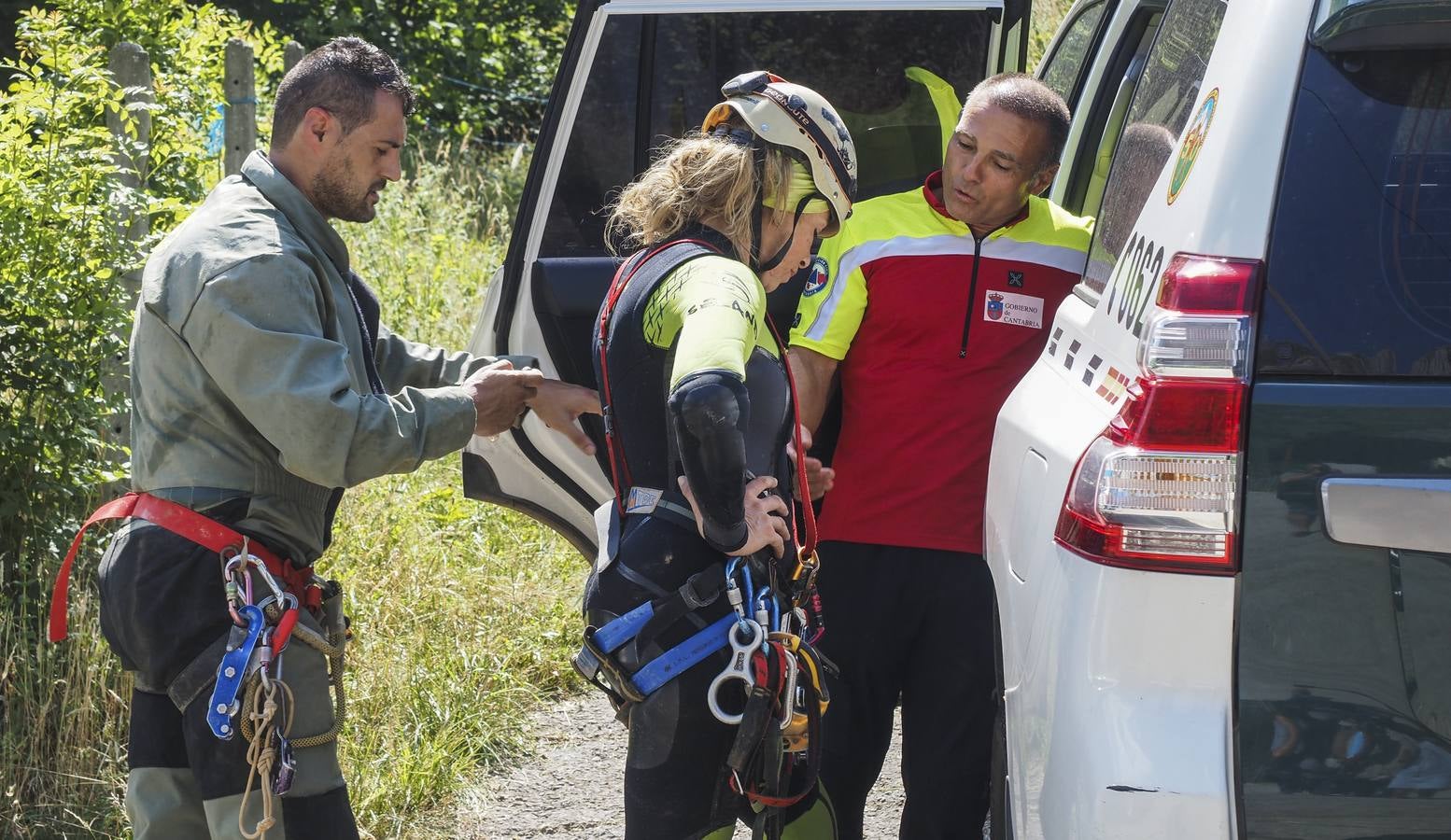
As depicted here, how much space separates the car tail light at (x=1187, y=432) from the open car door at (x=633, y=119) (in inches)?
71.5

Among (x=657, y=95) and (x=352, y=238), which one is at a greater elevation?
(x=657, y=95)

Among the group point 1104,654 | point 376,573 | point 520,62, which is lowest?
point 376,573

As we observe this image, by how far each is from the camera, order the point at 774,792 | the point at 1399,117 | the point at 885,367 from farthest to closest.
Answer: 1. the point at 885,367
2. the point at 774,792
3. the point at 1399,117

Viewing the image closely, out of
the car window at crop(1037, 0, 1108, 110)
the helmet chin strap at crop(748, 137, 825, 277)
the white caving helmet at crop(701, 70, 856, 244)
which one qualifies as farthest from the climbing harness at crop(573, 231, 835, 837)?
the car window at crop(1037, 0, 1108, 110)

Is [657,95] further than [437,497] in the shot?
No

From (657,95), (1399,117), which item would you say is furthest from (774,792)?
(657,95)

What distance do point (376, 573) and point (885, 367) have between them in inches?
107

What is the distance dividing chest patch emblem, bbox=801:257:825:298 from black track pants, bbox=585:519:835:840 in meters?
0.83

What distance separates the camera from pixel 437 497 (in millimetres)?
5906

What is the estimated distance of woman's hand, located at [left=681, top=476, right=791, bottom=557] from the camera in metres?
2.36

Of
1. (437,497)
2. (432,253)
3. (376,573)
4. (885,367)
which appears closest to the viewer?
(885,367)

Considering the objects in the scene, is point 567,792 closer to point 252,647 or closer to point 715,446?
point 252,647

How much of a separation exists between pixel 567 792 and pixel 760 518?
2158mm

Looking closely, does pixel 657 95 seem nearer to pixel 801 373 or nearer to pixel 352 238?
pixel 801 373
